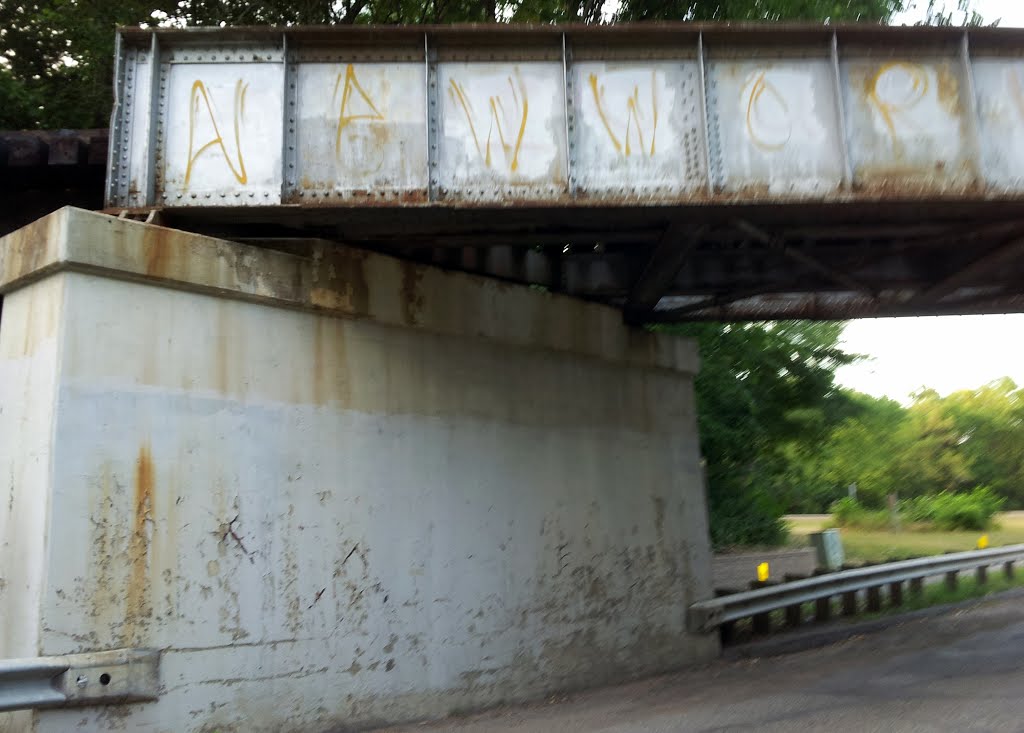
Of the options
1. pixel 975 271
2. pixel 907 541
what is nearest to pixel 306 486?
pixel 975 271

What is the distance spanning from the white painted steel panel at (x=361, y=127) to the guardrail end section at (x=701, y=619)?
581 centimetres

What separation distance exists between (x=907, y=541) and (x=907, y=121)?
26.0 metres

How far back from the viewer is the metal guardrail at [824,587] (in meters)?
9.96

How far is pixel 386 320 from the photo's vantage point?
294 inches

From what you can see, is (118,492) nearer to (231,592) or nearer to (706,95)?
(231,592)

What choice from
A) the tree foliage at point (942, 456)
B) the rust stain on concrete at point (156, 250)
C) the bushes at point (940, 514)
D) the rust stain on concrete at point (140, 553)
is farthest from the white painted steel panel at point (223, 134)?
the tree foliage at point (942, 456)

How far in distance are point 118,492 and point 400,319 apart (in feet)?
9.26

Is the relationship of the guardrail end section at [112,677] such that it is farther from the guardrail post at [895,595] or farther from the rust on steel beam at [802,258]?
the guardrail post at [895,595]

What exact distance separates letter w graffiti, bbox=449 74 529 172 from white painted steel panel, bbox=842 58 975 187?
293cm

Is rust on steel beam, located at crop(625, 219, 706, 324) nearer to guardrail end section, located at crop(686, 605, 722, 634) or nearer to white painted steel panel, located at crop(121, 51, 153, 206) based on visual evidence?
guardrail end section, located at crop(686, 605, 722, 634)

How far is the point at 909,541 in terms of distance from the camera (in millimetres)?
30000

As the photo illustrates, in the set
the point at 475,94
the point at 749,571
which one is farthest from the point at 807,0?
the point at 749,571

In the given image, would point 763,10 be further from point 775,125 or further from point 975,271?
point 775,125

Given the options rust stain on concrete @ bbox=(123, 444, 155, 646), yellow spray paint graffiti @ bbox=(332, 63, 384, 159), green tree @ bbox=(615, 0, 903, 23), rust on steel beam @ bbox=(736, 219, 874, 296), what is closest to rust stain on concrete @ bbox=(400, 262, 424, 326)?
yellow spray paint graffiti @ bbox=(332, 63, 384, 159)
